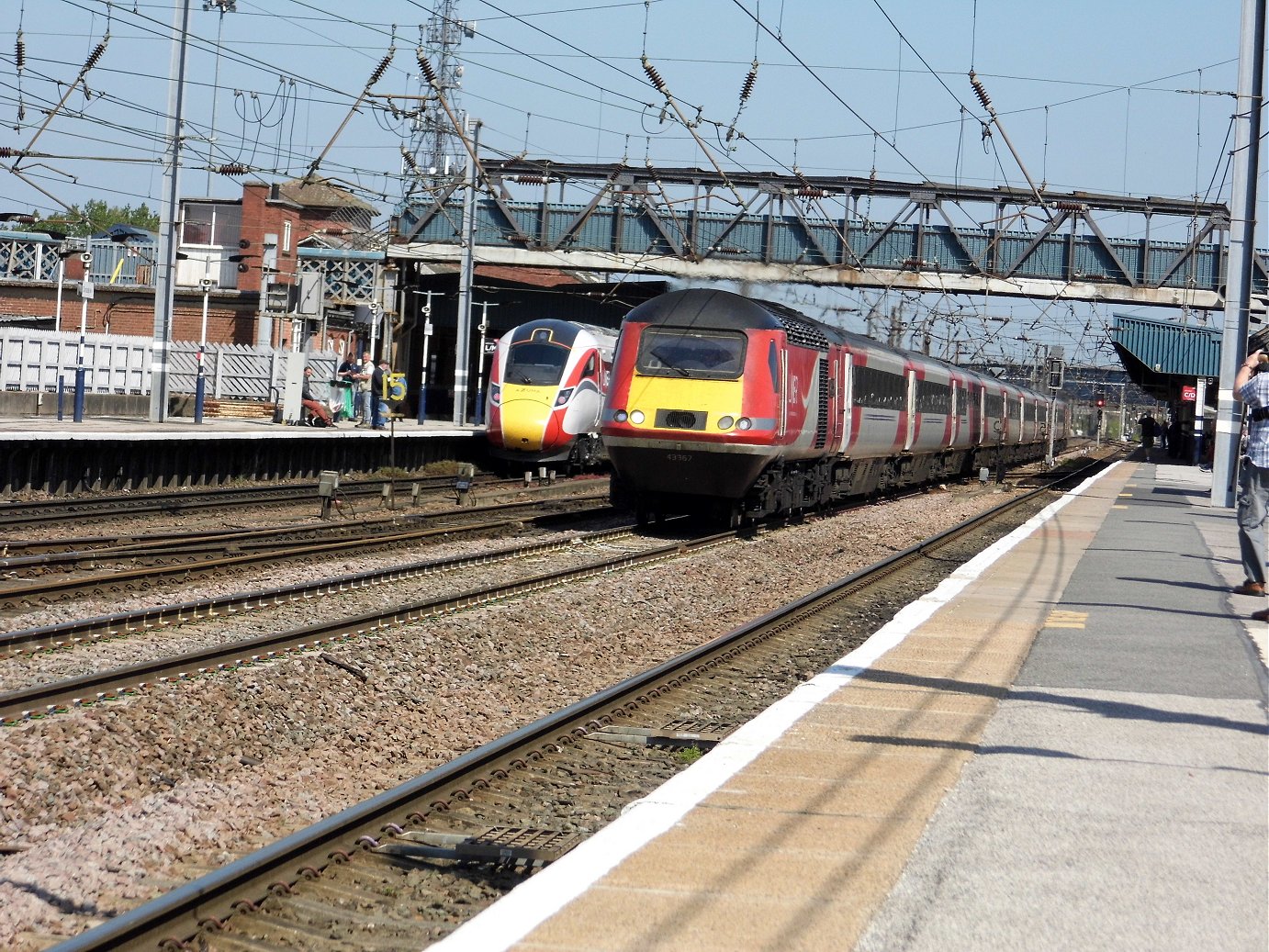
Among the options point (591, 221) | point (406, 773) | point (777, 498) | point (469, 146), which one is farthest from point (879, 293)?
point (406, 773)

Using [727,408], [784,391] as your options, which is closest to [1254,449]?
[727,408]

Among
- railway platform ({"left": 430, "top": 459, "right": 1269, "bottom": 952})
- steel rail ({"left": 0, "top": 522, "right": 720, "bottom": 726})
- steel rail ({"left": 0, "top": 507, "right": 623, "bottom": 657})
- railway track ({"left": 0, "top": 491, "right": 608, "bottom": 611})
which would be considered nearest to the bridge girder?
railway track ({"left": 0, "top": 491, "right": 608, "bottom": 611})

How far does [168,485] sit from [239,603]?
471 inches

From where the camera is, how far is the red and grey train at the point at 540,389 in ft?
91.3

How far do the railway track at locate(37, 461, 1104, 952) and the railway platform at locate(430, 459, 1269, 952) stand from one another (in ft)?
2.11

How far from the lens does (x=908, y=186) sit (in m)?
42.4

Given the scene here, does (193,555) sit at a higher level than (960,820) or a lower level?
lower

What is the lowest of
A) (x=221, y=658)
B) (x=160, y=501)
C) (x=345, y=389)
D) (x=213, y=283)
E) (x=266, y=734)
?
(x=266, y=734)

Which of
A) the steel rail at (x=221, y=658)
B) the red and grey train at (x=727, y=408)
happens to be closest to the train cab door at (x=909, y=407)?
the red and grey train at (x=727, y=408)

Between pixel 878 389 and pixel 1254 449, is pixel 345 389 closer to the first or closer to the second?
pixel 878 389

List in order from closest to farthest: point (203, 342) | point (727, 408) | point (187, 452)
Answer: point (727, 408) → point (187, 452) → point (203, 342)

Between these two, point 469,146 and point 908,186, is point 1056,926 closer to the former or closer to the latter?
point 469,146

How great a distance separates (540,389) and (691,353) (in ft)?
33.2

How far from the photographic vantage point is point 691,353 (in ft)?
59.4
